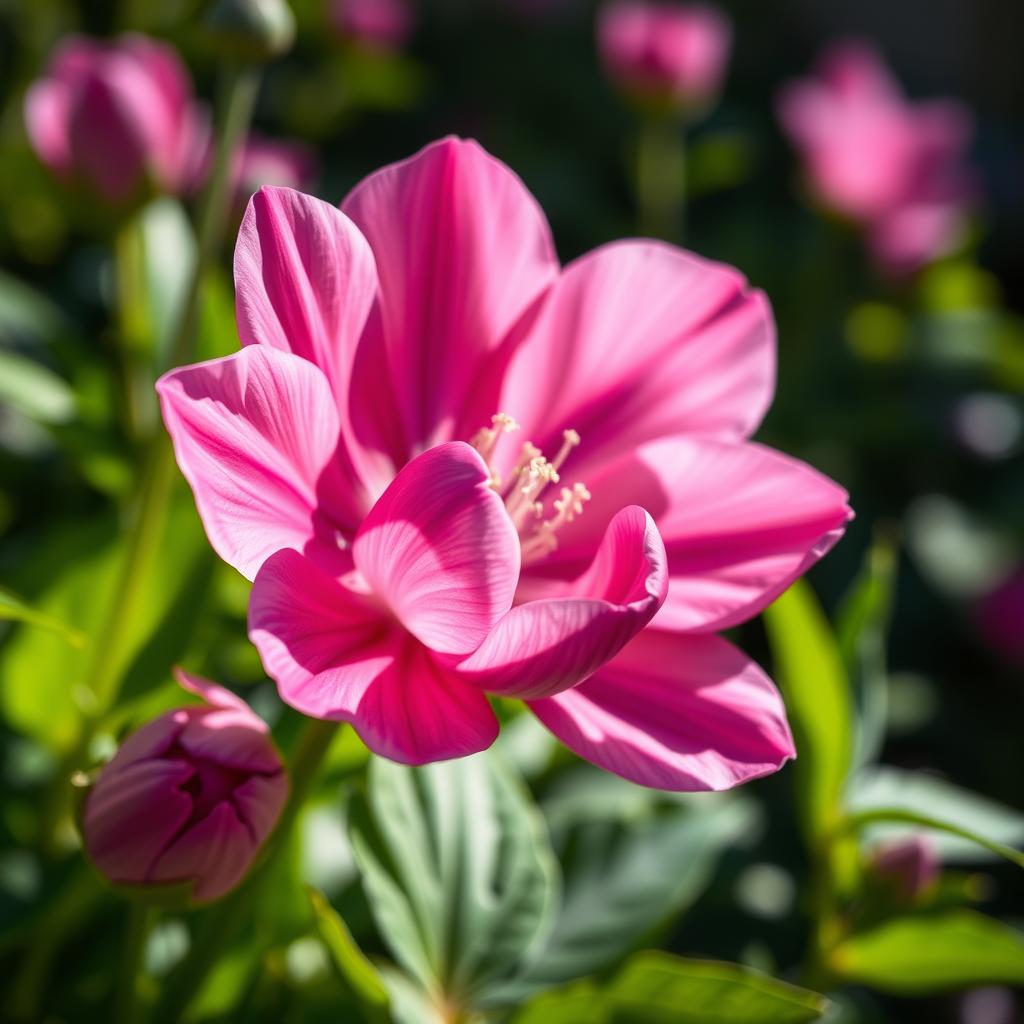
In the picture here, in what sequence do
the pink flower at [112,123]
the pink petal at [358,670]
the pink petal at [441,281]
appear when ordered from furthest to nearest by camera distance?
the pink flower at [112,123], the pink petal at [441,281], the pink petal at [358,670]

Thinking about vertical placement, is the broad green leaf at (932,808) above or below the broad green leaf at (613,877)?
below

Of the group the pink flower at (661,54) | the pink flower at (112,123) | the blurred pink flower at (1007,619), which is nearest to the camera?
the pink flower at (112,123)

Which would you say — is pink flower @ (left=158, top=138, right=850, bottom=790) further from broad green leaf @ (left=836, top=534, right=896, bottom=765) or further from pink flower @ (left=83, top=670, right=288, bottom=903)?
broad green leaf @ (left=836, top=534, right=896, bottom=765)

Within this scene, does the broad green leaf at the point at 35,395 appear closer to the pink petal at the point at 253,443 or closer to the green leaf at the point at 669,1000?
the pink petal at the point at 253,443

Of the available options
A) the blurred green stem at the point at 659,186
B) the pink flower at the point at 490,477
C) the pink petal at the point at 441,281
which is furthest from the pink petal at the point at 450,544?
the blurred green stem at the point at 659,186

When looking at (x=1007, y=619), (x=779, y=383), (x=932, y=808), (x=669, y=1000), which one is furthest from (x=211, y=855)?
(x=779, y=383)

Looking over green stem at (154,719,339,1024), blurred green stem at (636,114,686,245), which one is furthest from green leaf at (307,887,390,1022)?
blurred green stem at (636,114,686,245)
